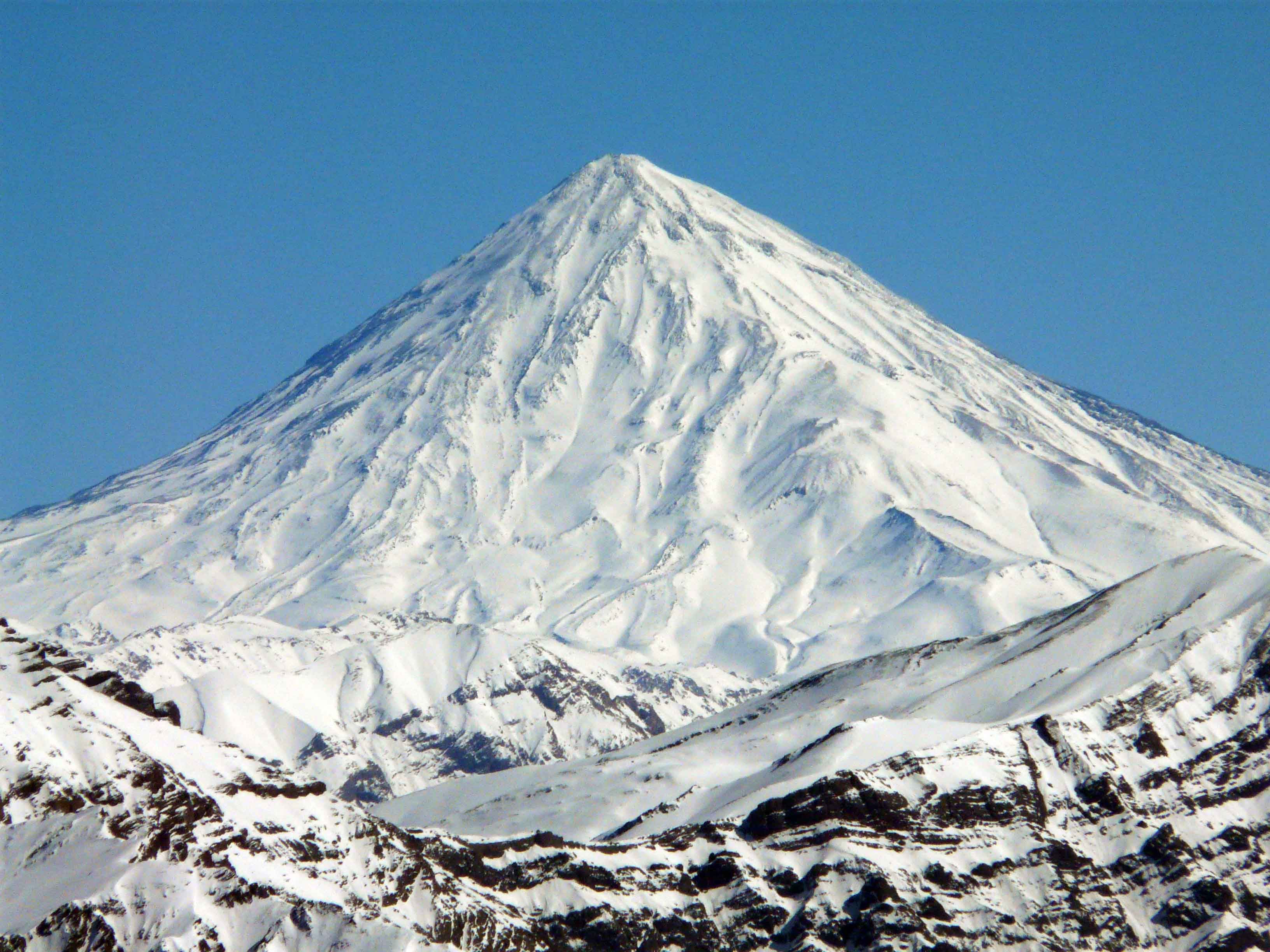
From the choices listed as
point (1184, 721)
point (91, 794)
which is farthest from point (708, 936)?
point (1184, 721)

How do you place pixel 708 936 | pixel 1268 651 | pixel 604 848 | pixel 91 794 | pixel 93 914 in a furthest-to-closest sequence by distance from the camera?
pixel 1268 651 → pixel 604 848 → pixel 708 936 → pixel 91 794 → pixel 93 914

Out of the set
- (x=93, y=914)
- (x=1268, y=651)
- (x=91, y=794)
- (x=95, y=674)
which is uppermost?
(x=1268, y=651)

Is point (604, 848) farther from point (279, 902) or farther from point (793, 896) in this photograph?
point (279, 902)

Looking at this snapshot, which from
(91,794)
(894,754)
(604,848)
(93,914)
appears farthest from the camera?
(894,754)

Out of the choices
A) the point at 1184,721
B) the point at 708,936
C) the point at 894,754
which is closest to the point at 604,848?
the point at 708,936

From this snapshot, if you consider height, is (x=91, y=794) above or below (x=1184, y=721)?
below

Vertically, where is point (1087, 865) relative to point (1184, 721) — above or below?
below

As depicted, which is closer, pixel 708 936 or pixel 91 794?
pixel 91 794

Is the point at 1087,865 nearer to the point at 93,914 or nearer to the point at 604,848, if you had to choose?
the point at 604,848

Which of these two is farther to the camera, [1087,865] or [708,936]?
[1087,865]
